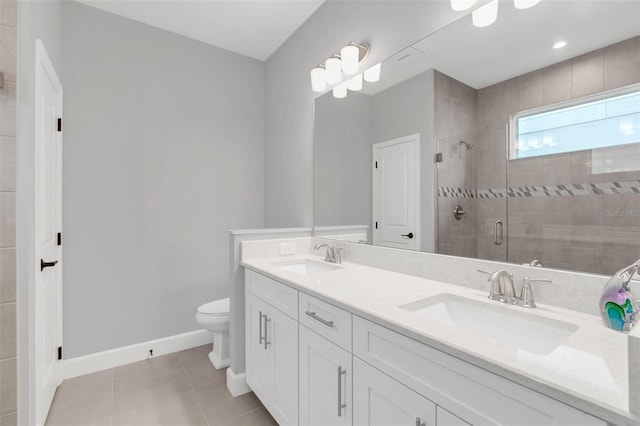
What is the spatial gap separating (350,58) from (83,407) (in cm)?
283

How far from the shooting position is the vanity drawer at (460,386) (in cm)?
59

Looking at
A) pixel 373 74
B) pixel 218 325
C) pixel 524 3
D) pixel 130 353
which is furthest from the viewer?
pixel 130 353

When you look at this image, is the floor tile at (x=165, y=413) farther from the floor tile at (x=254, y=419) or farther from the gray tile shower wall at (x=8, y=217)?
the gray tile shower wall at (x=8, y=217)

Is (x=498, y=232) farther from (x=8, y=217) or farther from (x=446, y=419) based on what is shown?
(x=8, y=217)

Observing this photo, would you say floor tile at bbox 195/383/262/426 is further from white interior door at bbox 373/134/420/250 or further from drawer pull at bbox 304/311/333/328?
white interior door at bbox 373/134/420/250

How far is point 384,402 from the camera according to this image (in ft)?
3.10

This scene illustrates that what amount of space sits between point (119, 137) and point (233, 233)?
1374mm

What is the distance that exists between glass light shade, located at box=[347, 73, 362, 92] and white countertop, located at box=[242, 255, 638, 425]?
53.1 inches

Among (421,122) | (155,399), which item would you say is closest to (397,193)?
(421,122)

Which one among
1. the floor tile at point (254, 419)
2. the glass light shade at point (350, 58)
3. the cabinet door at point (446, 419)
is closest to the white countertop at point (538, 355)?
the cabinet door at point (446, 419)

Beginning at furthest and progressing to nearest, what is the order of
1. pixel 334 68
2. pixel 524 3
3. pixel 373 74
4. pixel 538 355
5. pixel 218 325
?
pixel 218 325, pixel 334 68, pixel 373 74, pixel 524 3, pixel 538 355

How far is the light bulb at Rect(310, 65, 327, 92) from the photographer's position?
221 centimetres

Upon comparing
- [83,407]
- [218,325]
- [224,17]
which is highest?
[224,17]

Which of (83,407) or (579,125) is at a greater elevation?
(579,125)
